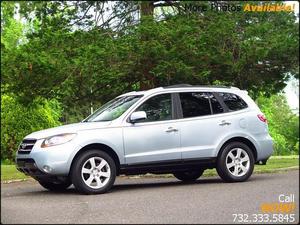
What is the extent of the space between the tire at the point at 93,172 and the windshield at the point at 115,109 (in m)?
0.86

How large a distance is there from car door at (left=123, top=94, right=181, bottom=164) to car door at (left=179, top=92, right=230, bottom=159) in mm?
211

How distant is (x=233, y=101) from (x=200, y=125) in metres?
1.15

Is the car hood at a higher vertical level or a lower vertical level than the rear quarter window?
lower

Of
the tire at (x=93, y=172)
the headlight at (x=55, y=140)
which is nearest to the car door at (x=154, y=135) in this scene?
the tire at (x=93, y=172)

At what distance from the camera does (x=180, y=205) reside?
7.94 meters

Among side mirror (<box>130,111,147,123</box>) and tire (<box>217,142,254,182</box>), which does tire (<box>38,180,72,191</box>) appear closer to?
side mirror (<box>130,111,147,123</box>)

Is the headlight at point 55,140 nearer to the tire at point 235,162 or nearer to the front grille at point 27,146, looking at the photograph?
the front grille at point 27,146

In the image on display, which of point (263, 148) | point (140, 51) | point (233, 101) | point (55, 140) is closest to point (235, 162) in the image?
point (263, 148)

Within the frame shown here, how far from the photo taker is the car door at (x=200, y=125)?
412 inches

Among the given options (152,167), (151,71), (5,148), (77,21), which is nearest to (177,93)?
(152,167)

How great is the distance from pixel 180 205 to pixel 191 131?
2.74 meters

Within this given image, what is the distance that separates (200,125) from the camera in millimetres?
10602

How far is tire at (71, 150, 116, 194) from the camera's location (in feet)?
30.8

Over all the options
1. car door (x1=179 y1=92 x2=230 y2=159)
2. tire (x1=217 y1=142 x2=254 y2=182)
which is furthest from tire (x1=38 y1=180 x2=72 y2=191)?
tire (x1=217 y1=142 x2=254 y2=182)
